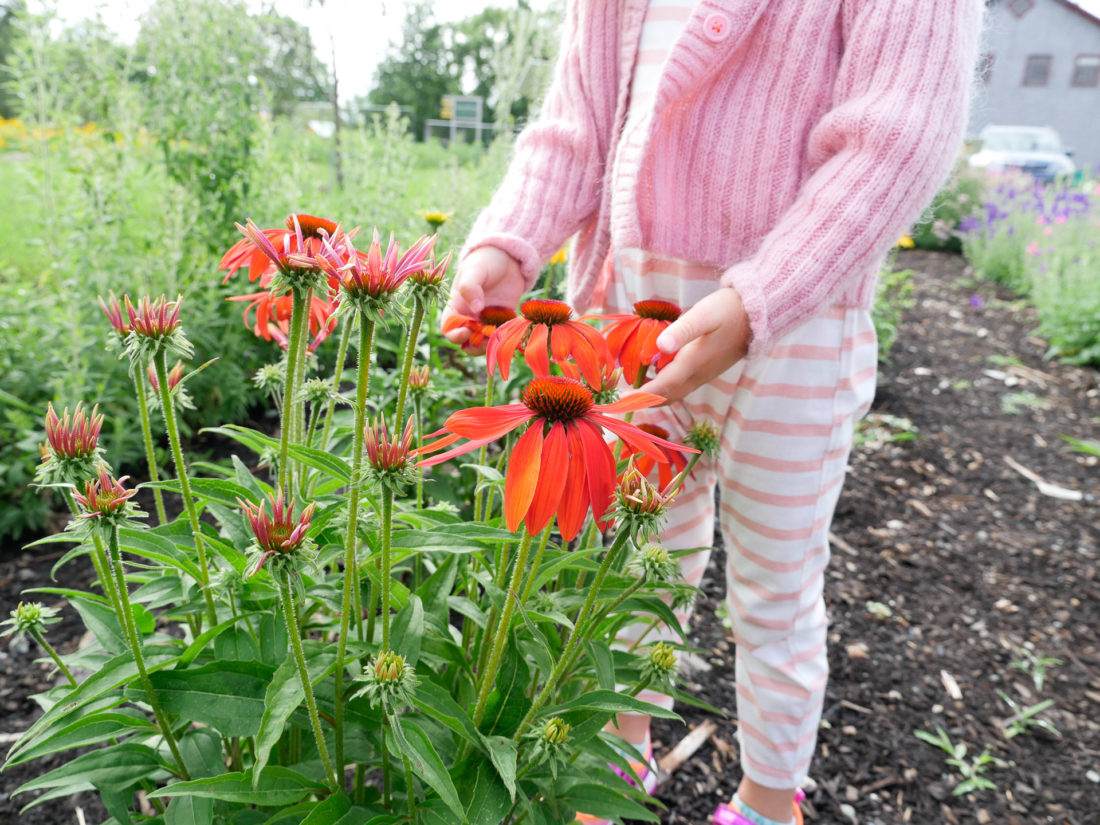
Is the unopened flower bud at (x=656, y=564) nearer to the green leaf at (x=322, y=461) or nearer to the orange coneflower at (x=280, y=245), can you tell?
the green leaf at (x=322, y=461)

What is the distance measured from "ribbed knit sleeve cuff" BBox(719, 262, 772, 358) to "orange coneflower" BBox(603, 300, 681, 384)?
8cm

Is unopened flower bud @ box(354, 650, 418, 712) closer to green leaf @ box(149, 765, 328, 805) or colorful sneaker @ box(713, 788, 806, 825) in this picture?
green leaf @ box(149, 765, 328, 805)

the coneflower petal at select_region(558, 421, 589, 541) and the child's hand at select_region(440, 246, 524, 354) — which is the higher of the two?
the child's hand at select_region(440, 246, 524, 354)

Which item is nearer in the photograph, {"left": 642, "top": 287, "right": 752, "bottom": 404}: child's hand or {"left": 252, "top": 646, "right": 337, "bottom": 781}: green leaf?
{"left": 252, "top": 646, "right": 337, "bottom": 781}: green leaf

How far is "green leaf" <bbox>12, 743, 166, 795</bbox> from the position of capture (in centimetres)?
74

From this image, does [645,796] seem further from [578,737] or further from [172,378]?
[172,378]

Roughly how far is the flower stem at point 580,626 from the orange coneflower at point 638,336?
21 cm

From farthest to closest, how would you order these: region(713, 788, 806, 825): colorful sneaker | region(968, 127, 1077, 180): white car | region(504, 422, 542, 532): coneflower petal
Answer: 1. region(968, 127, 1077, 180): white car
2. region(713, 788, 806, 825): colorful sneaker
3. region(504, 422, 542, 532): coneflower petal

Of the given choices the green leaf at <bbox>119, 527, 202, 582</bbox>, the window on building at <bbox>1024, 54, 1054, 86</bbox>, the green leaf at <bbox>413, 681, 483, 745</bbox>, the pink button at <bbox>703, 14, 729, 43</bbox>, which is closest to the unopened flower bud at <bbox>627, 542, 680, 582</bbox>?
the green leaf at <bbox>413, 681, 483, 745</bbox>

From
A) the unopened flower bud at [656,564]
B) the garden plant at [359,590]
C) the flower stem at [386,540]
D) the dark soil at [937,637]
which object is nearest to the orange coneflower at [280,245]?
the garden plant at [359,590]

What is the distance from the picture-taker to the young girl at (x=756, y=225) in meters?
0.89

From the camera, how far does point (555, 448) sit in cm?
58

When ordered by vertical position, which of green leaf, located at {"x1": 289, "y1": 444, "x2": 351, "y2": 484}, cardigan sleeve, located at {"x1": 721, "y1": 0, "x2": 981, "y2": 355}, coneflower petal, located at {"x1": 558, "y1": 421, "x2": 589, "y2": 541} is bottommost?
green leaf, located at {"x1": 289, "y1": 444, "x2": 351, "y2": 484}

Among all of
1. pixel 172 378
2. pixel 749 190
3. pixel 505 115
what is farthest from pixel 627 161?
pixel 505 115
